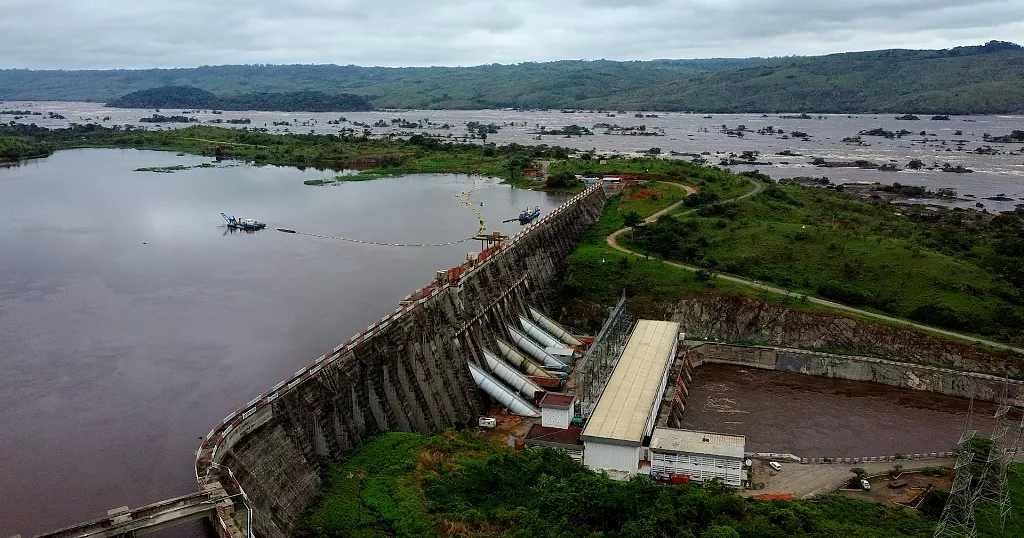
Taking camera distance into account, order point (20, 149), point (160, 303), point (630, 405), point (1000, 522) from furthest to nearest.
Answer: point (20, 149), point (160, 303), point (630, 405), point (1000, 522)

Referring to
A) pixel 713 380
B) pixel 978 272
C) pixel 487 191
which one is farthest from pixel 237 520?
pixel 487 191

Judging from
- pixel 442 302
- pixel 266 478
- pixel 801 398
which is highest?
pixel 442 302

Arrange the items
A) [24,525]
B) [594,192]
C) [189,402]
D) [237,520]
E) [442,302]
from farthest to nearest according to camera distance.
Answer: [594,192] < [442,302] < [189,402] < [24,525] < [237,520]

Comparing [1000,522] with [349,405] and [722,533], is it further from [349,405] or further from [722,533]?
[349,405]

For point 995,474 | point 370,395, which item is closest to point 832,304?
point 995,474

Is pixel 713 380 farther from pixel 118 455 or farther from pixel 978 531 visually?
pixel 118 455

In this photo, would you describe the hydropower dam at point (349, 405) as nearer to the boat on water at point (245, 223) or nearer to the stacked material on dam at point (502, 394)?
the stacked material on dam at point (502, 394)
